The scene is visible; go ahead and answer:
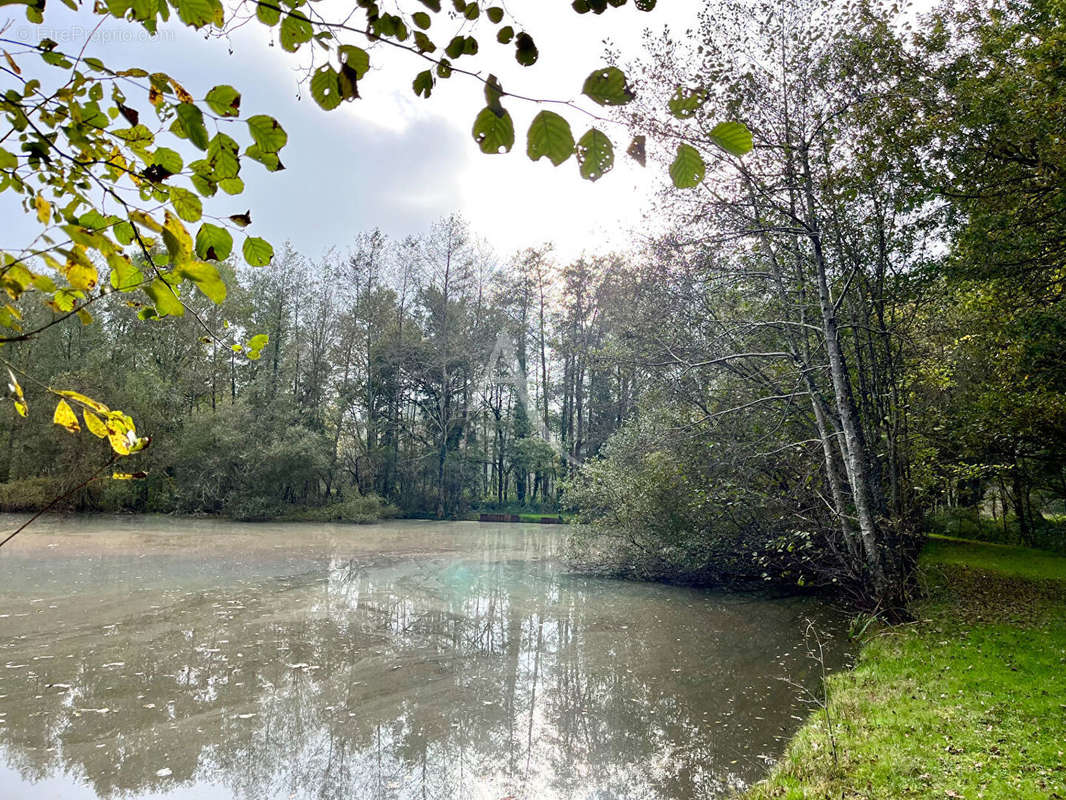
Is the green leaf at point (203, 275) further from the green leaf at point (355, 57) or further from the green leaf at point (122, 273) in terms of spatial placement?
the green leaf at point (355, 57)

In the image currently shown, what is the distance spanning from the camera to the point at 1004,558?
13.0 meters

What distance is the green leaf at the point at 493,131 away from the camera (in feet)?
3.65

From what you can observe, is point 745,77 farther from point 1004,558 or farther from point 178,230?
point 1004,558

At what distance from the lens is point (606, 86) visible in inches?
42.1

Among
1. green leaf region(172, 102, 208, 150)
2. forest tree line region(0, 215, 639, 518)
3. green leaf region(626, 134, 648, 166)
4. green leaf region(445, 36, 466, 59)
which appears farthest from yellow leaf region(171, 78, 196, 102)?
forest tree line region(0, 215, 639, 518)

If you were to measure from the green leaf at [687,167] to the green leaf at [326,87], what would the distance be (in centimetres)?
73

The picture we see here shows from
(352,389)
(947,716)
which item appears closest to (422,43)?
(947,716)

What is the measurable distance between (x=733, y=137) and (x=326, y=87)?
2.80ft

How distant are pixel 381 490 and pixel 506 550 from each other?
46.4ft

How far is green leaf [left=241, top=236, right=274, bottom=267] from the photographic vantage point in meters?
1.31

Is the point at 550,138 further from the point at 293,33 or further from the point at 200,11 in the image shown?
the point at 200,11

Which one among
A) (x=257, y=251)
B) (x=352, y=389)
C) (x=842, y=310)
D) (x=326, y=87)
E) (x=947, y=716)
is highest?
(x=352, y=389)

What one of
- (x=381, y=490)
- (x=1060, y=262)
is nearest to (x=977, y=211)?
(x=1060, y=262)

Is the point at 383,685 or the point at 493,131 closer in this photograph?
the point at 493,131
